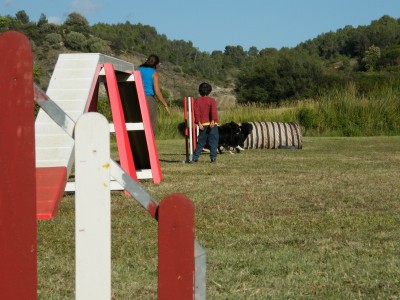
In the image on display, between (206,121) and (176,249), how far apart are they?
12002 millimetres

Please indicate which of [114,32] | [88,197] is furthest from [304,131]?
[114,32]

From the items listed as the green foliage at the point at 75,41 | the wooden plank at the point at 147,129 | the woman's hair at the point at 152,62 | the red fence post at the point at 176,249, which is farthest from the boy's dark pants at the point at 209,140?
the green foliage at the point at 75,41

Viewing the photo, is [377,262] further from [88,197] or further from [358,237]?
[88,197]

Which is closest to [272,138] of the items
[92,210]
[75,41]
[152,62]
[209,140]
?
[209,140]

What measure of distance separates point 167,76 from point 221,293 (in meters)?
96.2

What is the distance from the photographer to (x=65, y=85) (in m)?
8.48

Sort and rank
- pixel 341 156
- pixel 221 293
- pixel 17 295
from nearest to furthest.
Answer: pixel 17 295 < pixel 221 293 < pixel 341 156

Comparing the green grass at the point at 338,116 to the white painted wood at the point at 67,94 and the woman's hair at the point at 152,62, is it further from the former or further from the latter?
the white painted wood at the point at 67,94

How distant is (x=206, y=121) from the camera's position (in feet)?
46.4

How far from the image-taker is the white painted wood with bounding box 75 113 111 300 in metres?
2.22

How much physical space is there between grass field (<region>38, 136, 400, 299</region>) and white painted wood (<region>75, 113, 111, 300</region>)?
1818mm

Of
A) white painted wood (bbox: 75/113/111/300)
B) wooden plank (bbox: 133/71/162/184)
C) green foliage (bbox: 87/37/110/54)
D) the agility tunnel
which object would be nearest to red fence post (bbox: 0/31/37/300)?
white painted wood (bbox: 75/113/111/300)

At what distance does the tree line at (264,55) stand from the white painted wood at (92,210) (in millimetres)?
32467

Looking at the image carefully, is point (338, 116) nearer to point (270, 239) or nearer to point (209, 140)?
point (209, 140)
